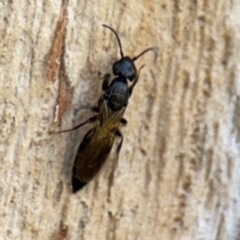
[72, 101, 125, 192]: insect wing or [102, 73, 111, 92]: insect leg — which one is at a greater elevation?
[102, 73, 111, 92]: insect leg

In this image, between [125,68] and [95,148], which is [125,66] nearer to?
[125,68]

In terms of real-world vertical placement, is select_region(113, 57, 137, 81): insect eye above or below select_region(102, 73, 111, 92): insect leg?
above

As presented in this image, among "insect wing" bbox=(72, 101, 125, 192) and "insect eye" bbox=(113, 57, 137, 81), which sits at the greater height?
"insect eye" bbox=(113, 57, 137, 81)

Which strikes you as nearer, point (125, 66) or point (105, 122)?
point (125, 66)

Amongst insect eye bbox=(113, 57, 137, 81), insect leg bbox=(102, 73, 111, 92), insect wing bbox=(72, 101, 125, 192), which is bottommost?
insect wing bbox=(72, 101, 125, 192)

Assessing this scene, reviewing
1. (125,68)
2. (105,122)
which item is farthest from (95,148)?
(125,68)

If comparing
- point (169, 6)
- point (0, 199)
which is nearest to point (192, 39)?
point (169, 6)
